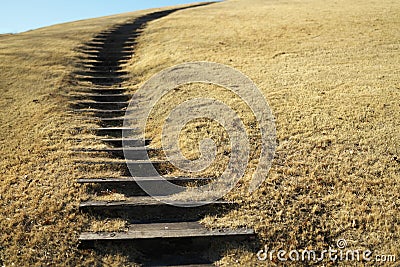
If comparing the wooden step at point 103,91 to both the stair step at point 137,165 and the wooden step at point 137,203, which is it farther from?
the wooden step at point 137,203

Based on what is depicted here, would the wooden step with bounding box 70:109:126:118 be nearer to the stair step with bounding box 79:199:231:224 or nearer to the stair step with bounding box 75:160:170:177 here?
the stair step with bounding box 75:160:170:177

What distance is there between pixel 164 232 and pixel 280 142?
3.63 meters

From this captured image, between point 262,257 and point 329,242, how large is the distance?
1.09 meters

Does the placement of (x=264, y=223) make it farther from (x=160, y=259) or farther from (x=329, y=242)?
(x=160, y=259)

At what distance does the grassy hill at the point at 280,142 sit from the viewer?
18.0 feet

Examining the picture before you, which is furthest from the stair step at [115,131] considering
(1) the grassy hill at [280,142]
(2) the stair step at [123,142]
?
(1) the grassy hill at [280,142]

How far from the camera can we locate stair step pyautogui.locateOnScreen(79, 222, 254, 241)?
17.7 ft

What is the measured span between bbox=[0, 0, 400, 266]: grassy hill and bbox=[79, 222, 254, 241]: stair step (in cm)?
21

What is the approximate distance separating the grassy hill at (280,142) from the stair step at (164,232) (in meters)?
0.21

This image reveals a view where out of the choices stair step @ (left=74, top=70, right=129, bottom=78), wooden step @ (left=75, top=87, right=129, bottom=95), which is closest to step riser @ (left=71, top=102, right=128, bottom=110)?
wooden step @ (left=75, top=87, right=129, bottom=95)

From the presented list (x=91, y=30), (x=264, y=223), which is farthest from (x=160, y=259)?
(x=91, y=30)

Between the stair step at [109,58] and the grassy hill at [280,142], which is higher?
the stair step at [109,58]

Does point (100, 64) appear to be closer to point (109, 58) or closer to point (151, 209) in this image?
point (109, 58)

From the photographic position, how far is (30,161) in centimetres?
744
